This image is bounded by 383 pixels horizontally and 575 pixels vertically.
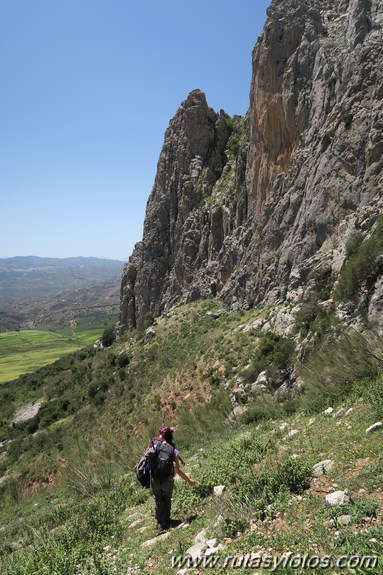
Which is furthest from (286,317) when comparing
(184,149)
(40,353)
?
(40,353)

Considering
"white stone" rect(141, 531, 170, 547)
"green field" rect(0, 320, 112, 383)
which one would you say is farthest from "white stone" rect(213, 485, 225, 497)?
"green field" rect(0, 320, 112, 383)

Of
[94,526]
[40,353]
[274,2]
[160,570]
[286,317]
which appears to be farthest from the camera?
[40,353]

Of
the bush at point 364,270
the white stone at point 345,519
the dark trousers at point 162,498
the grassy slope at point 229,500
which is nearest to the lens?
the white stone at point 345,519

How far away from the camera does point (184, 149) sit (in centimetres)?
6212

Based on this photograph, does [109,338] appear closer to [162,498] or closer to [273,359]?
[273,359]

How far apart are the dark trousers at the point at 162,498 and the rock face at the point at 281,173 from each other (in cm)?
958

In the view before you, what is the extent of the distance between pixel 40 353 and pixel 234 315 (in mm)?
114902

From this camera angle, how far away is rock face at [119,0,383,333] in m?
24.1

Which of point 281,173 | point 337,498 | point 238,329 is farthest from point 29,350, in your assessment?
point 337,498

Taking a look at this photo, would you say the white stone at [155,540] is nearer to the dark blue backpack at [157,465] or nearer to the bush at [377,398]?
the dark blue backpack at [157,465]

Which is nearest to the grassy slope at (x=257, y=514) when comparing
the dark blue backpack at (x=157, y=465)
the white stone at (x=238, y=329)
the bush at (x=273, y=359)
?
the dark blue backpack at (x=157, y=465)

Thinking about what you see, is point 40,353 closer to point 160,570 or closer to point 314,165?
point 314,165

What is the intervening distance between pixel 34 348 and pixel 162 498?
152 metres

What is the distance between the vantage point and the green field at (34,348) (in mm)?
105450
